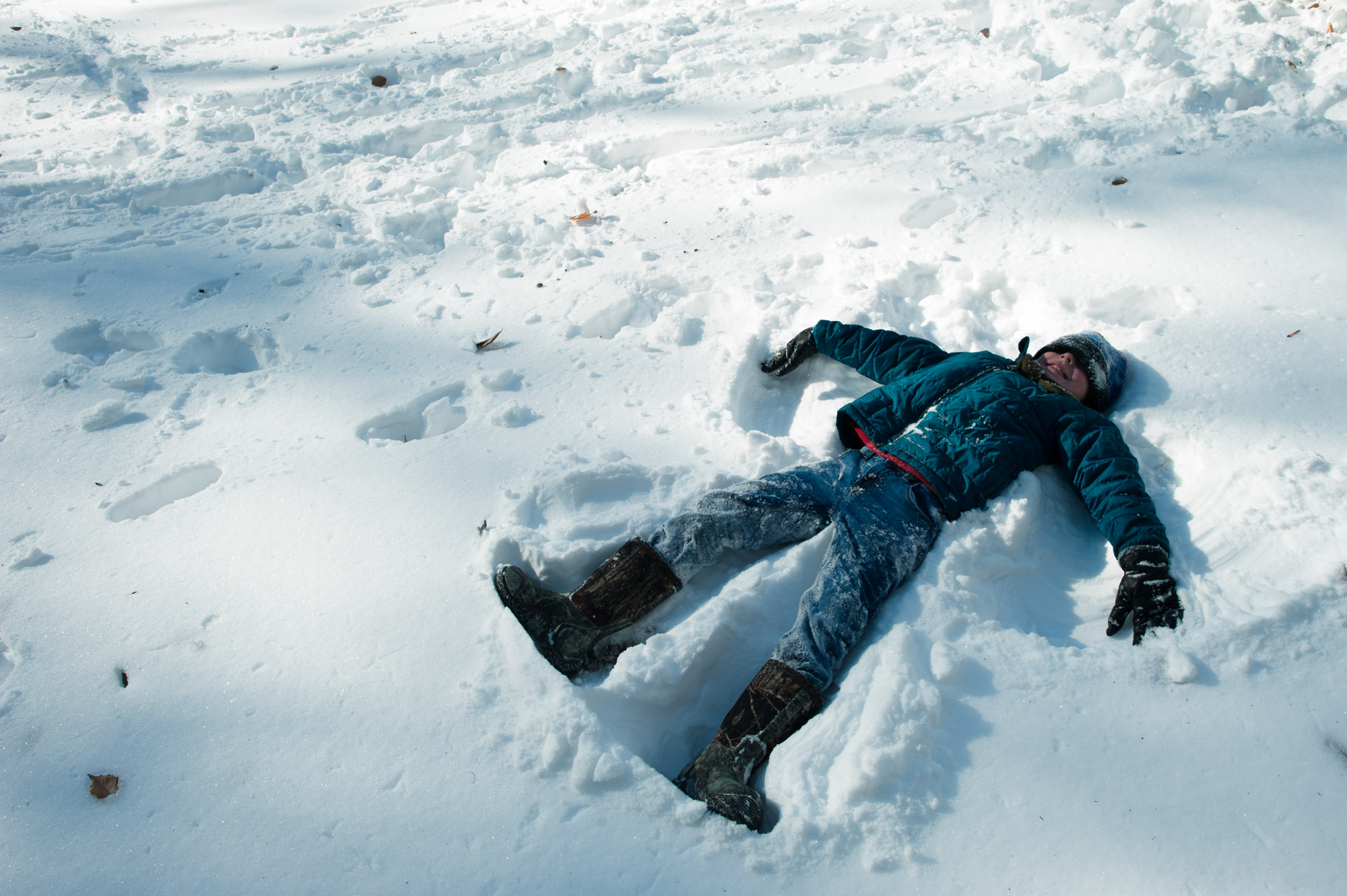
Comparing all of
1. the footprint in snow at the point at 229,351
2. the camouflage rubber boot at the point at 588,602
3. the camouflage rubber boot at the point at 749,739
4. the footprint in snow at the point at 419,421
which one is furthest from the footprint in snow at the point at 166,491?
the camouflage rubber boot at the point at 749,739

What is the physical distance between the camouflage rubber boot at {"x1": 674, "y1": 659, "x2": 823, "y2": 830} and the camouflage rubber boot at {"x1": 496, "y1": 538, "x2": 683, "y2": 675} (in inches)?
15.4

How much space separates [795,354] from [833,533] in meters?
0.86

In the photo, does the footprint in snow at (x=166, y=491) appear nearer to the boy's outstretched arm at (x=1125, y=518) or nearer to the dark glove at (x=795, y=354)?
the dark glove at (x=795, y=354)

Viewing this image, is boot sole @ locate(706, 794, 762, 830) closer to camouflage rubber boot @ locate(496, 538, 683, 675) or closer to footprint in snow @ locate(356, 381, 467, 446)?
camouflage rubber boot @ locate(496, 538, 683, 675)

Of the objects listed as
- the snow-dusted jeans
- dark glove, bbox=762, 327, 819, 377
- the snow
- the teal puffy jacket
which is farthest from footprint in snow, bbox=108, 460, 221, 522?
the teal puffy jacket

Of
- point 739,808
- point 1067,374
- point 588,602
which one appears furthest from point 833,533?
point 1067,374

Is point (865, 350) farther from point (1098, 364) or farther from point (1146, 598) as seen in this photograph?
point (1146, 598)

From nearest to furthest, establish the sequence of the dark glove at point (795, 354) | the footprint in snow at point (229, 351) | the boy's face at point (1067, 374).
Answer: the boy's face at point (1067, 374)
the dark glove at point (795, 354)
the footprint in snow at point (229, 351)

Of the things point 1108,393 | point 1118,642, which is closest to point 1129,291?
point 1108,393

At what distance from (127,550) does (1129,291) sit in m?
3.69

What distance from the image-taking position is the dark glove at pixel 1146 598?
2.00m

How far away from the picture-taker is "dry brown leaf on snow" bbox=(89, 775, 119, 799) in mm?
1685

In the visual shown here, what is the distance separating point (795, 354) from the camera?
2.89 meters

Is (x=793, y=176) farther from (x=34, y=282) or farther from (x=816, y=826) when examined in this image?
(x=34, y=282)
